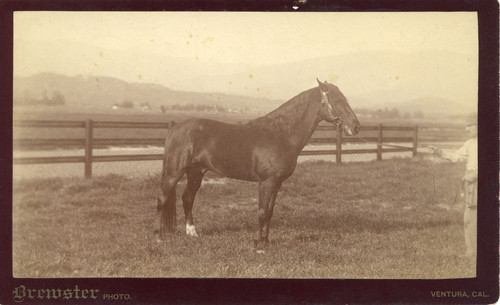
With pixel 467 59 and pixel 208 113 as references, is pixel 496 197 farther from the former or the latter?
pixel 208 113

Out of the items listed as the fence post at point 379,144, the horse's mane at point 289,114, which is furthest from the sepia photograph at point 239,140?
the fence post at point 379,144

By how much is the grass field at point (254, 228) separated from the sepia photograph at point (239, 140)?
1 cm

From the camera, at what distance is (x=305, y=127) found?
8.96ft

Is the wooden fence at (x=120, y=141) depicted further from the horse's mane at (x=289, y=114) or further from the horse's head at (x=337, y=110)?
the horse's mane at (x=289, y=114)

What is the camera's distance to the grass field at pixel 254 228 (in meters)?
2.64

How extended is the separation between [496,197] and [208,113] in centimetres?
232

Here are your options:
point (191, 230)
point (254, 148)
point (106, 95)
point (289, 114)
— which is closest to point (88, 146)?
point (106, 95)

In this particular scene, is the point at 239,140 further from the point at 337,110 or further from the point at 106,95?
the point at 106,95

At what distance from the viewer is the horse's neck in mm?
2715

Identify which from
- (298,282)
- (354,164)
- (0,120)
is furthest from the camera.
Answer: (354,164)

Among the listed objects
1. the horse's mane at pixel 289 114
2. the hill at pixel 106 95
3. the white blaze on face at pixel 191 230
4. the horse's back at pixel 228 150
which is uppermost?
the hill at pixel 106 95

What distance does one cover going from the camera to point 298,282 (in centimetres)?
263

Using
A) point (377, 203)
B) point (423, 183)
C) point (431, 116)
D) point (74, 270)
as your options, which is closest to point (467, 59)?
point (431, 116)

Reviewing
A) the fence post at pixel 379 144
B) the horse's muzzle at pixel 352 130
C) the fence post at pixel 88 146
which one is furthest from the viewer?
the fence post at pixel 379 144
